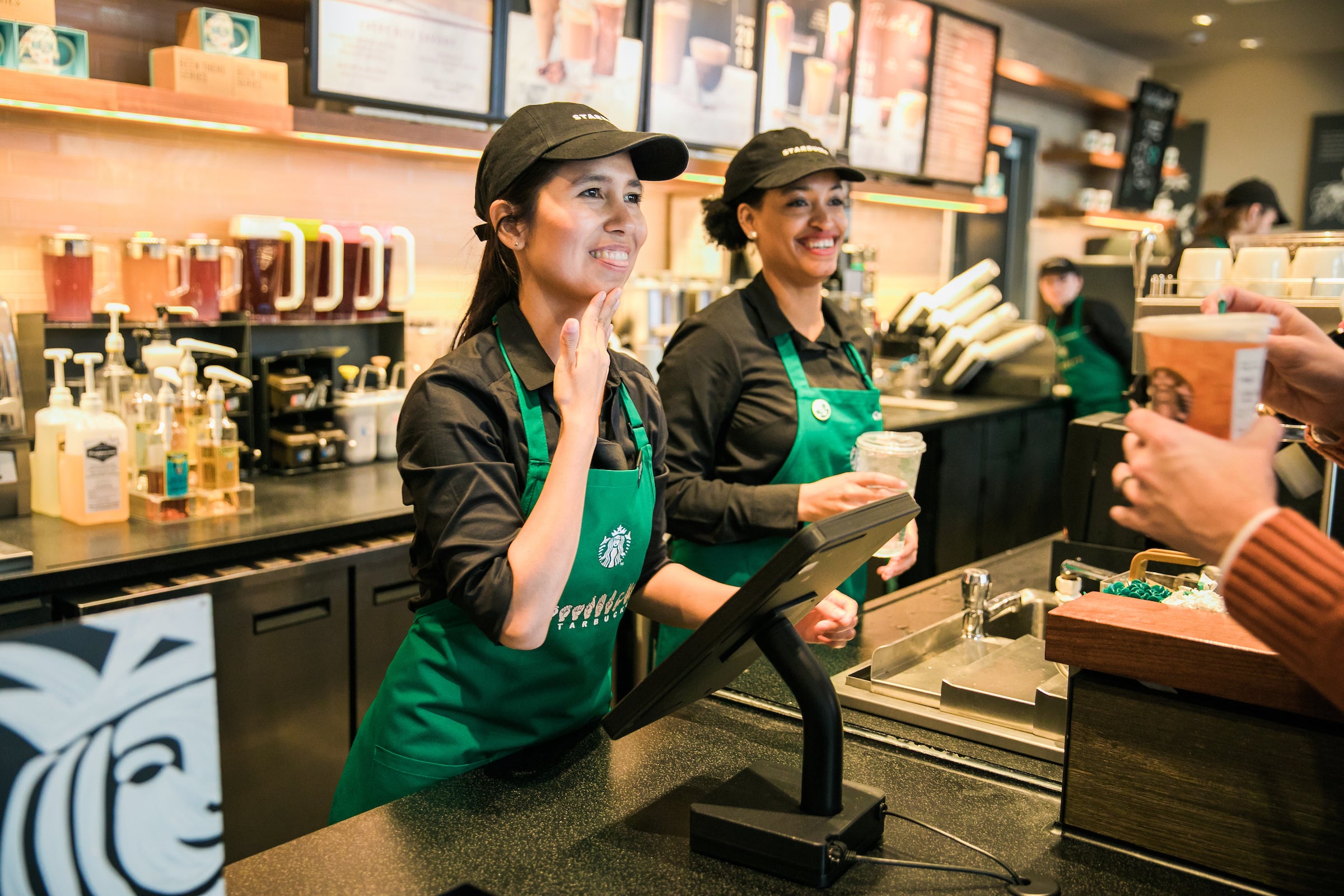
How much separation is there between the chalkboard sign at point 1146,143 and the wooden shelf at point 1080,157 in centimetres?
11

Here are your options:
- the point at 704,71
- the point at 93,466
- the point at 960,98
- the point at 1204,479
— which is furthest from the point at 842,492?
the point at 960,98

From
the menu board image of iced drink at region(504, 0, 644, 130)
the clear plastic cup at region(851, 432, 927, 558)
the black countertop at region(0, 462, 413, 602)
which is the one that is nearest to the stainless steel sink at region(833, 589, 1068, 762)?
the clear plastic cup at region(851, 432, 927, 558)

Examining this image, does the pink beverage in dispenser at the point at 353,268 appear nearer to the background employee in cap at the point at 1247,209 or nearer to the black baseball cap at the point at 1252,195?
the background employee in cap at the point at 1247,209

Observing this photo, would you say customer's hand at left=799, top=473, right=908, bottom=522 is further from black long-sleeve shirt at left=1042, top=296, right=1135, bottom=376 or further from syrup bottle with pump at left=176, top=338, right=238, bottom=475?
black long-sleeve shirt at left=1042, top=296, right=1135, bottom=376

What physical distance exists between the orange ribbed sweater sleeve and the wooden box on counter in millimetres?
A: 237

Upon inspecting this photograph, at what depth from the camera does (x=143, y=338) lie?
2.96m

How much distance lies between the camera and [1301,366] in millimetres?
1240

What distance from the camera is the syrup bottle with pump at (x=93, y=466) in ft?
8.43

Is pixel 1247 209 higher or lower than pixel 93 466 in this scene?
higher

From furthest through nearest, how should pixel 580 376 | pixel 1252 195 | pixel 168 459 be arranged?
pixel 1252 195
pixel 168 459
pixel 580 376

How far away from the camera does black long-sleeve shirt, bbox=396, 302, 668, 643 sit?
1329mm

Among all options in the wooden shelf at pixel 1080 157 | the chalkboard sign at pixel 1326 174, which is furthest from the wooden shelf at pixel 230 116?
the chalkboard sign at pixel 1326 174

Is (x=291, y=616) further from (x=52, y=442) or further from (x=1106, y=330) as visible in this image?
(x=1106, y=330)

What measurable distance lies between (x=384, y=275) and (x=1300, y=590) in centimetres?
310
